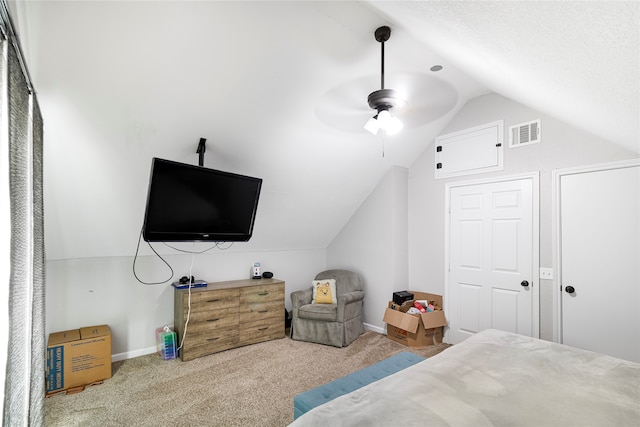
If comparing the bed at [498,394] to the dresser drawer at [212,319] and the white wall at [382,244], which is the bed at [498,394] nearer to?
the white wall at [382,244]

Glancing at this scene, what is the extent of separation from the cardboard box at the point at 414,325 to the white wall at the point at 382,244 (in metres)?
0.30

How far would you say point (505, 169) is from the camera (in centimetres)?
346

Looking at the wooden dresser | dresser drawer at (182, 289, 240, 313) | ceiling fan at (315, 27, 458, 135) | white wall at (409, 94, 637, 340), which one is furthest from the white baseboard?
white wall at (409, 94, 637, 340)

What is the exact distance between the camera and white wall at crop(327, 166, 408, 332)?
165 inches

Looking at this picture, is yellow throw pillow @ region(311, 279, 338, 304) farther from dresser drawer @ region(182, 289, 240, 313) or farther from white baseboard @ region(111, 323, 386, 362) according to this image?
white baseboard @ region(111, 323, 386, 362)

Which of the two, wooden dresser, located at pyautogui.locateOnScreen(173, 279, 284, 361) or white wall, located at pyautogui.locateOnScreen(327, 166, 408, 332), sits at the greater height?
white wall, located at pyautogui.locateOnScreen(327, 166, 408, 332)

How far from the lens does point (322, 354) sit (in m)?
3.52

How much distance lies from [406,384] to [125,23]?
2.61 metres

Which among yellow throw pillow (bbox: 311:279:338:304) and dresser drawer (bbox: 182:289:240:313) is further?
yellow throw pillow (bbox: 311:279:338:304)

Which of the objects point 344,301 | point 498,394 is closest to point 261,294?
point 344,301

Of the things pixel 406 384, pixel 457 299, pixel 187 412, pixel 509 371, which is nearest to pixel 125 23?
pixel 406 384

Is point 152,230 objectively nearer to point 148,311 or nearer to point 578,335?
point 148,311

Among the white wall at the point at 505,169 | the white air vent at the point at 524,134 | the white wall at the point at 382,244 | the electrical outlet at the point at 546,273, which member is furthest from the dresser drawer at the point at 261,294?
the white air vent at the point at 524,134

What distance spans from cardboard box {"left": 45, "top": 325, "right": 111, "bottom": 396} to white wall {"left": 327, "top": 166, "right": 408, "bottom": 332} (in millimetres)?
3175
